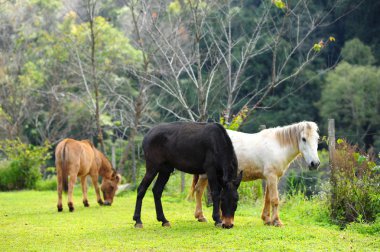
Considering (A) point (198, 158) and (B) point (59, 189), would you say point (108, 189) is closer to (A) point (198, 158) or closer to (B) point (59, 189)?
(B) point (59, 189)

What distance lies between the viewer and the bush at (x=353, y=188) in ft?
34.0

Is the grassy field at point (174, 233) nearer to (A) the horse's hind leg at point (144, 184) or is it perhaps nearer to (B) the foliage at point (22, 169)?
(A) the horse's hind leg at point (144, 184)

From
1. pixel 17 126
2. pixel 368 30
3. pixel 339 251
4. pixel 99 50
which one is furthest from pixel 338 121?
pixel 339 251

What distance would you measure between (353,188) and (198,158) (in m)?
2.81

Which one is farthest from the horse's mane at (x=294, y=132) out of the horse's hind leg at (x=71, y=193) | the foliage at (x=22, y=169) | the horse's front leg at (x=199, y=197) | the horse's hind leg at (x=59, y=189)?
the foliage at (x=22, y=169)

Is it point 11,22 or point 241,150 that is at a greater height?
point 11,22

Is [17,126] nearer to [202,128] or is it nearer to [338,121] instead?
[338,121]

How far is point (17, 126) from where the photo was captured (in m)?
31.0

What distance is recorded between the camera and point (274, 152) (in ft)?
34.0

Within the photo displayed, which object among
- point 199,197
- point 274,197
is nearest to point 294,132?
point 274,197

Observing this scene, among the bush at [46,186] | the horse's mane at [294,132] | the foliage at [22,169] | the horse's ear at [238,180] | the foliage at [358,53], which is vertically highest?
the foliage at [358,53]

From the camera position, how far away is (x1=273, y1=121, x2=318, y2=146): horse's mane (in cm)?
1022

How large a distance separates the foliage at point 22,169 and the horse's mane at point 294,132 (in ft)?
44.3

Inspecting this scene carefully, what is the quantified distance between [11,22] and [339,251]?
91.1ft
